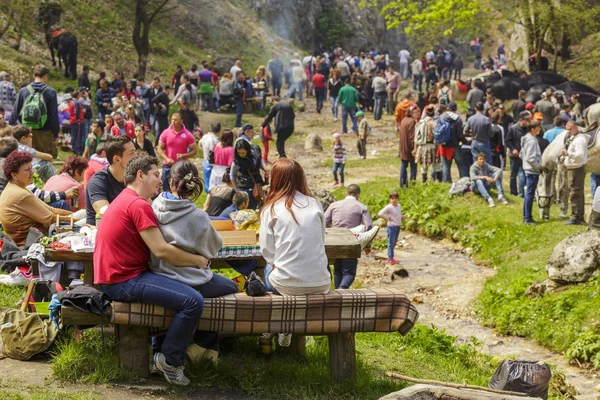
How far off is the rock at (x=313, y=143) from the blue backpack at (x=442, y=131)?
7.98 m

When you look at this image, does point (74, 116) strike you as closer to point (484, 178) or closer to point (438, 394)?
point (484, 178)

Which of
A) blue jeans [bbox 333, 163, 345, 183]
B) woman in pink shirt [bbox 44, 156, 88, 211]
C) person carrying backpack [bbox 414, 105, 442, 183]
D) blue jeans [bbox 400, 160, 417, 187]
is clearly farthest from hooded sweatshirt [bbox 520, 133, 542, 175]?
woman in pink shirt [bbox 44, 156, 88, 211]

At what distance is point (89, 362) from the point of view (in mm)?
6684

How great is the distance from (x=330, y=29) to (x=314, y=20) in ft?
3.18

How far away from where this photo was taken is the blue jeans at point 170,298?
20.9 feet

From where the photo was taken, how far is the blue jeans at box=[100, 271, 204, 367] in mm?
6367

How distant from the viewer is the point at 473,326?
11.9 m

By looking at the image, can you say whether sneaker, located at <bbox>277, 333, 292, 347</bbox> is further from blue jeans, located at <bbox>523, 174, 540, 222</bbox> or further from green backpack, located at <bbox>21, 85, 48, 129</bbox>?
blue jeans, located at <bbox>523, 174, 540, 222</bbox>

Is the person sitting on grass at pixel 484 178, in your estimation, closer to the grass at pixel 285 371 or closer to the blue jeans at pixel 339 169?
the blue jeans at pixel 339 169

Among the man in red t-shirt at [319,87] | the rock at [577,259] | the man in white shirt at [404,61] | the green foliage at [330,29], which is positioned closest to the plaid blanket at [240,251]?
the rock at [577,259]

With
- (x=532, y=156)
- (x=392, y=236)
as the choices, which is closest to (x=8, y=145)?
(x=392, y=236)

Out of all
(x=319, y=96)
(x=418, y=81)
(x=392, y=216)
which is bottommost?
(x=392, y=216)

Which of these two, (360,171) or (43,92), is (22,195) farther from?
(360,171)

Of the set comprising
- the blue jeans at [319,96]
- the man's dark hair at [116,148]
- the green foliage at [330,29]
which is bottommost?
the man's dark hair at [116,148]
